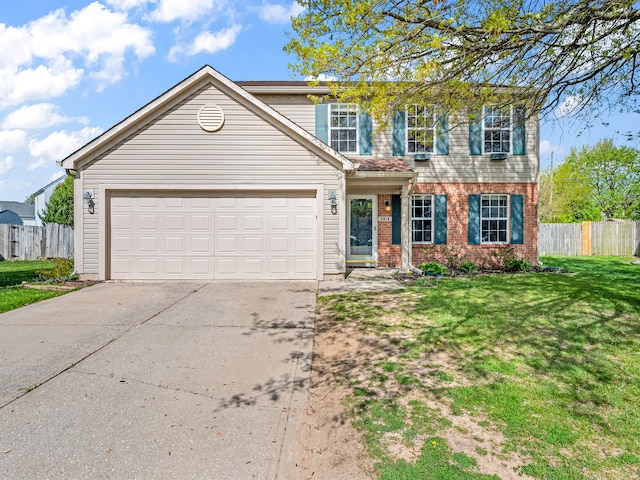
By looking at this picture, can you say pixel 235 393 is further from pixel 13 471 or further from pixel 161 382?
pixel 13 471

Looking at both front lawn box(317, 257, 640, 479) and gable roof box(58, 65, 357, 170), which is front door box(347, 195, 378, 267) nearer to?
gable roof box(58, 65, 357, 170)

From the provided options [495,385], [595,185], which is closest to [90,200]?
[495,385]

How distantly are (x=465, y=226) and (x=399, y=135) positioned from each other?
3760 mm

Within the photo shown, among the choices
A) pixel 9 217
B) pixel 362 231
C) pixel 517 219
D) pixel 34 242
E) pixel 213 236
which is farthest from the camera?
pixel 9 217

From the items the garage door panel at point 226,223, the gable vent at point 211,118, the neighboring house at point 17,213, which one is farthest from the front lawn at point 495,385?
the neighboring house at point 17,213

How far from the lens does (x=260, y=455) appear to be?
8.54 feet

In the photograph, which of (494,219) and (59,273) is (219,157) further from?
(494,219)

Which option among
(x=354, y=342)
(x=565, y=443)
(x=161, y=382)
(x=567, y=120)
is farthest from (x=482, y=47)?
(x=161, y=382)

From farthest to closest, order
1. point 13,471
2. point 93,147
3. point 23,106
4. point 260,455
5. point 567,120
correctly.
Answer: point 23,106 → point 93,147 → point 567,120 → point 260,455 → point 13,471

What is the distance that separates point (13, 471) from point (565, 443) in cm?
387

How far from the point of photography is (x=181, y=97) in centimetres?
924

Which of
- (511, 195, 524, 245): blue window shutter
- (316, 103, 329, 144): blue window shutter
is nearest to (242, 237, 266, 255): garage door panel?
(316, 103, 329, 144): blue window shutter

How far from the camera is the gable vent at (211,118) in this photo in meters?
9.24

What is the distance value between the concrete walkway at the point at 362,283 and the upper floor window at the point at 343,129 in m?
4.27
